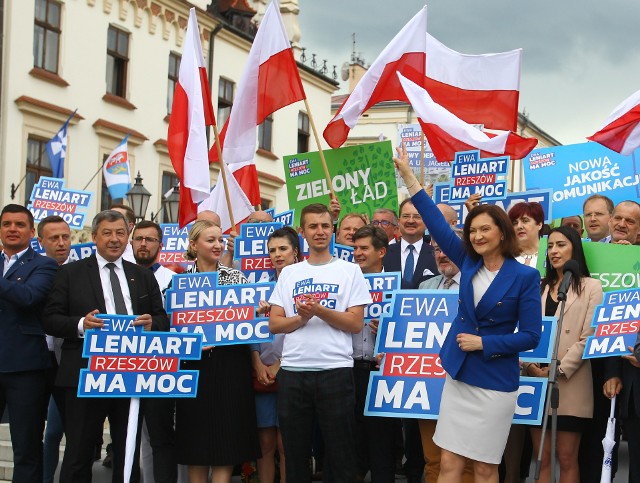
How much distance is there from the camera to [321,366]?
261 inches

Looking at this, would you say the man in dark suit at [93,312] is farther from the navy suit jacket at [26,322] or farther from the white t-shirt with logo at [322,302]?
the white t-shirt with logo at [322,302]

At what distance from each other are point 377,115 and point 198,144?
4326 cm

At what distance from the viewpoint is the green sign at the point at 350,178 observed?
1017cm

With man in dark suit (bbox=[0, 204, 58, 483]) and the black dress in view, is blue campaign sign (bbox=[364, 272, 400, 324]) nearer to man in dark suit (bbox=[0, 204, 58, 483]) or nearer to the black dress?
the black dress

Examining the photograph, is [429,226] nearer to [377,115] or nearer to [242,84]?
[242,84]

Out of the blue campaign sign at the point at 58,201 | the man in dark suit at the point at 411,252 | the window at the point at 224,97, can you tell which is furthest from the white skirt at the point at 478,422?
the window at the point at 224,97

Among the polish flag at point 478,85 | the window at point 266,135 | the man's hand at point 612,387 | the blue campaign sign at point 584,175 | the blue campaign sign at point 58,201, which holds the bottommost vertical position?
the man's hand at point 612,387

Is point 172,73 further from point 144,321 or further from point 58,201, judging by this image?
point 144,321

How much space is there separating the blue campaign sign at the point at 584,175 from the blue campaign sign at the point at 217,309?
199 inches

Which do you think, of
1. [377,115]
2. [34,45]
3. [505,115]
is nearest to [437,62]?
[505,115]

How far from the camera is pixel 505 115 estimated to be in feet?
35.8

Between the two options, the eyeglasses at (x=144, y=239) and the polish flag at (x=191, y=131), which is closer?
the eyeglasses at (x=144, y=239)

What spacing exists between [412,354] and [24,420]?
2.83 m

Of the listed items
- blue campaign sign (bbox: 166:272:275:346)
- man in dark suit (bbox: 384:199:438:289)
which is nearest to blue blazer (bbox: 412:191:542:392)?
blue campaign sign (bbox: 166:272:275:346)
